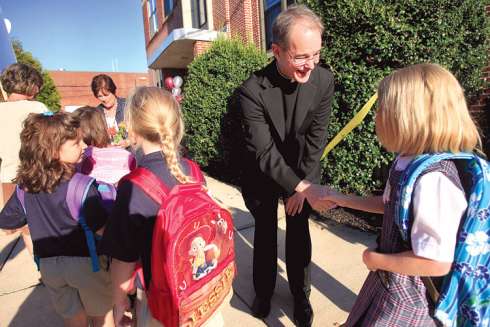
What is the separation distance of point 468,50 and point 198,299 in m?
4.13

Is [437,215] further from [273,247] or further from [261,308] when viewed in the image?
[261,308]

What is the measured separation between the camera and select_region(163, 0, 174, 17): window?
17.7 metres

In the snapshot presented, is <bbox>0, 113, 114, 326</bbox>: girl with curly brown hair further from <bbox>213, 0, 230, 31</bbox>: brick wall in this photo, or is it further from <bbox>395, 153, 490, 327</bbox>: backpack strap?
<bbox>213, 0, 230, 31</bbox>: brick wall

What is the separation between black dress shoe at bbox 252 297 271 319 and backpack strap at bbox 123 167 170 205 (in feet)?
4.82

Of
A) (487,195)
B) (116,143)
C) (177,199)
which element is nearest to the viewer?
(487,195)

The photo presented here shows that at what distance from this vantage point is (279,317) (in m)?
2.50

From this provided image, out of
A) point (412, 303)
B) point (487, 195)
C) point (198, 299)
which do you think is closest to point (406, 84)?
point (487, 195)

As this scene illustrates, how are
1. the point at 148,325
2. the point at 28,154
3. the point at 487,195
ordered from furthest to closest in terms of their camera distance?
the point at 28,154, the point at 148,325, the point at 487,195

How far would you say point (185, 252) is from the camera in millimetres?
1374

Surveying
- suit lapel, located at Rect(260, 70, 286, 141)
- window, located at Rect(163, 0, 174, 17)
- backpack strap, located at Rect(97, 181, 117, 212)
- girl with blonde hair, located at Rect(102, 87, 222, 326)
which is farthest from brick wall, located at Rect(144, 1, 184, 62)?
girl with blonde hair, located at Rect(102, 87, 222, 326)

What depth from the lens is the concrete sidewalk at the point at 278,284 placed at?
8.35ft

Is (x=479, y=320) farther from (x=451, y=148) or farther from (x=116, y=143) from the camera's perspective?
(x=116, y=143)

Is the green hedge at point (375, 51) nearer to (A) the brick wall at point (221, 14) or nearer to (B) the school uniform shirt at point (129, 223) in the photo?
(B) the school uniform shirt at point (129, 223)

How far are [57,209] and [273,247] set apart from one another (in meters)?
1.45
